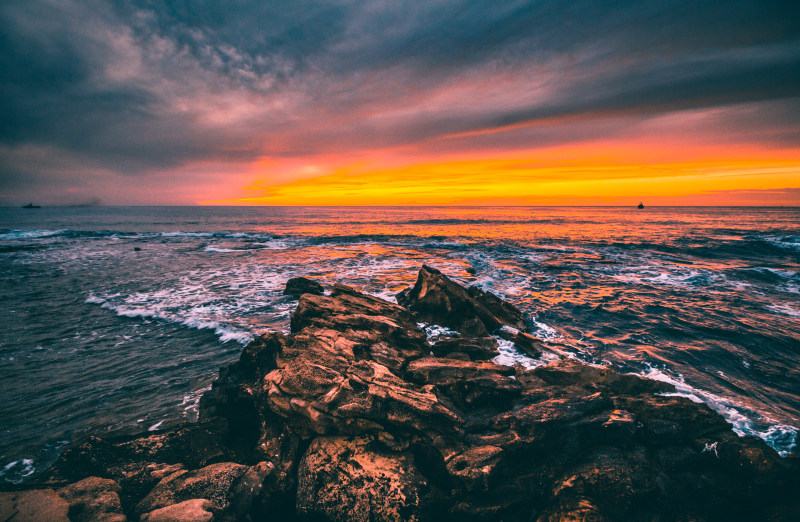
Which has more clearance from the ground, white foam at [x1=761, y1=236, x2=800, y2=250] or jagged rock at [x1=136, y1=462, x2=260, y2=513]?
white foam at [x1=761, y1=236, x2=800, y2=250]

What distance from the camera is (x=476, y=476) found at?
4.78 m

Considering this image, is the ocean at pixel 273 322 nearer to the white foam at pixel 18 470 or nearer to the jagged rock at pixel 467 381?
the white foam at pixel 18 470

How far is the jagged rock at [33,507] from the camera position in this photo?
160 inches

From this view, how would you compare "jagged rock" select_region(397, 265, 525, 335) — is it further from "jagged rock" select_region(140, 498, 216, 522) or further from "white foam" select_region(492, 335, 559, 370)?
"jagged rock" select_region(140, 498, 216, 522)

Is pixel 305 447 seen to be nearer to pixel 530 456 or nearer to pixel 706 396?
pixel 530 456

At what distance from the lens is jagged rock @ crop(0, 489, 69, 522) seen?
4059mm

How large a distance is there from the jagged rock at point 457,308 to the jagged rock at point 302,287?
616 centimetres

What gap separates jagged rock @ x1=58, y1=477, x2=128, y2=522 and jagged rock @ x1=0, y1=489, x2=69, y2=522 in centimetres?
10

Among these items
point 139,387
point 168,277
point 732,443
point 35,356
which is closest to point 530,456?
point 732,443

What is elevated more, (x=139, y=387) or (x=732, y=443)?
(x=732, y=443)

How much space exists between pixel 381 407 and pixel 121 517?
401 cm

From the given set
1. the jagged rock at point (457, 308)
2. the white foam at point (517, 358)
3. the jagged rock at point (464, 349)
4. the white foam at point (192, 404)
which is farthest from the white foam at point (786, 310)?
the white foam at point (192, 404)

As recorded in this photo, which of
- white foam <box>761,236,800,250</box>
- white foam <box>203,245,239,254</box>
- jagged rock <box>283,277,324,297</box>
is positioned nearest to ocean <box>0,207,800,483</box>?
jagged rock <box>283,277,324,297</box>

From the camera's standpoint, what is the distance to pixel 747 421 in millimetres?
7227
